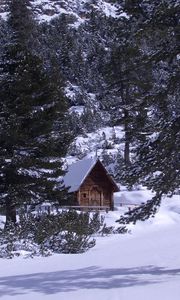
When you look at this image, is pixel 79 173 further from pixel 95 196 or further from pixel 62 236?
pixel 62 236

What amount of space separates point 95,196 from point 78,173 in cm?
232

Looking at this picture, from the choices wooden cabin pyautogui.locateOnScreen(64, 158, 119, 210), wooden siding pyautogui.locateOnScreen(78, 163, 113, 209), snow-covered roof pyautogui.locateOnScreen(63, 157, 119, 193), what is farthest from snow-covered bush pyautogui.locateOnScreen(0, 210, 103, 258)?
wooden siding pyautogui.locateOnScreen(78, 163, 113, 209)

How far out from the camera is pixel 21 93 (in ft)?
78.5

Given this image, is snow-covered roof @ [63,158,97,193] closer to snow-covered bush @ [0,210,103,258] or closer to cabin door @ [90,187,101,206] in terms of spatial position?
cabin door @ [90,187,101,206]

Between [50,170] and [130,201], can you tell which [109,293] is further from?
[130,201]

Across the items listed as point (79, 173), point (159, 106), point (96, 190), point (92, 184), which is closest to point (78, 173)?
point (79, 173)

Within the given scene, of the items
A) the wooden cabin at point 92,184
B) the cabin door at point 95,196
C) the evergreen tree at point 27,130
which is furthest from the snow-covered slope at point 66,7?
the evergreen tree at point 27,130

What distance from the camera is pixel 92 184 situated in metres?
41.6

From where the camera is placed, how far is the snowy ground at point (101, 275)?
9594 mm

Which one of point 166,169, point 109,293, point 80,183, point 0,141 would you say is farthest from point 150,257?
point 80,183

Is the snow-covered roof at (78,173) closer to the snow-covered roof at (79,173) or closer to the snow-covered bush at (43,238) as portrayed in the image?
the snow-covered roof at (79,173)

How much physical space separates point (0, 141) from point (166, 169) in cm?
1347

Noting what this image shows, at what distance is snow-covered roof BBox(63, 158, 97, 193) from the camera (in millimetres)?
40062

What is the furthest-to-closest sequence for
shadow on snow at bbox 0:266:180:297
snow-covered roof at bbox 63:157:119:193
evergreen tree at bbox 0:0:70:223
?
snow-covered roof at bbox 63:157:119:193, evergreen tree at bbox 0:0:70:223, shadow on snow at bbox 0:266:180:297
